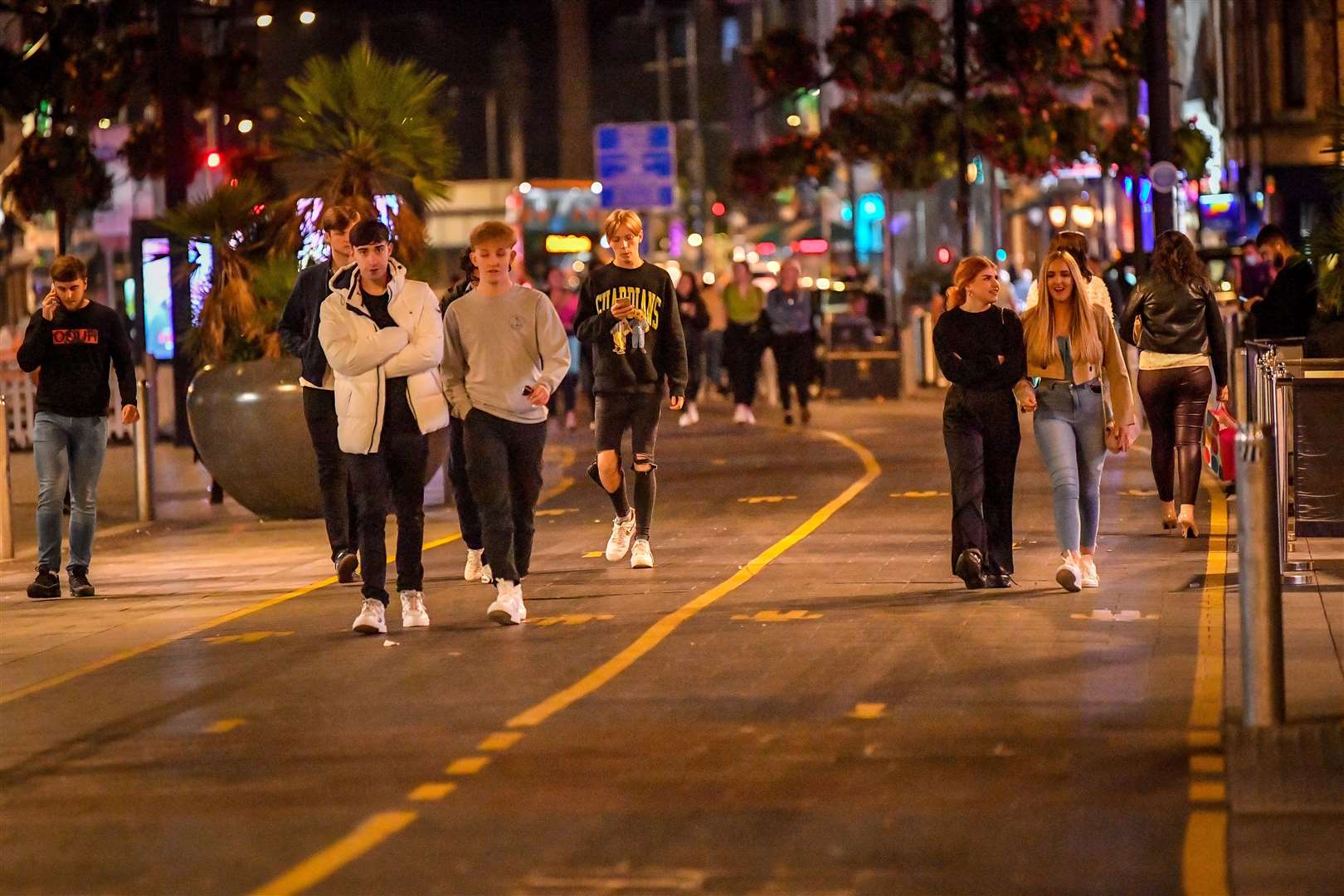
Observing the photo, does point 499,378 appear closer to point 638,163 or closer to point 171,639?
point 171,639

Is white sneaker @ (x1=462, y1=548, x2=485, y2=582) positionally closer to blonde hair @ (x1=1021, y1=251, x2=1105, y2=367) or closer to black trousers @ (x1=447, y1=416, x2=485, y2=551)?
black trousers @ (x1=447, y1=416, x2=485, y2=551)

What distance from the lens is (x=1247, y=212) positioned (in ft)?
134

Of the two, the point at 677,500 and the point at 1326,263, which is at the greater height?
the point at 1326,263

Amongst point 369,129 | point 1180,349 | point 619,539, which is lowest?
point 619,539

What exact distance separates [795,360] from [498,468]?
1587 centimetres

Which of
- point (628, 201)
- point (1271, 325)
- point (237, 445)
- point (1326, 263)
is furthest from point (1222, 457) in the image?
point (628, 201)

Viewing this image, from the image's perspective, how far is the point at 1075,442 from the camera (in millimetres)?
11945

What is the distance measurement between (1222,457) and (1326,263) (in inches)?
135

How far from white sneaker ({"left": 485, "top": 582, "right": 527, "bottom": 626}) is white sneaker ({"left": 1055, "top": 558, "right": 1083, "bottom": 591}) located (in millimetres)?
2645

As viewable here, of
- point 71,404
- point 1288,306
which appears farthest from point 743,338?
point 71,404

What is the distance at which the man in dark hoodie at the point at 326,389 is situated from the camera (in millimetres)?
12570

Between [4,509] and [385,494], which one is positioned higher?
[385,494]

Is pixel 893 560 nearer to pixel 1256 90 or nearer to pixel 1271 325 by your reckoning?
pixel 1271 325

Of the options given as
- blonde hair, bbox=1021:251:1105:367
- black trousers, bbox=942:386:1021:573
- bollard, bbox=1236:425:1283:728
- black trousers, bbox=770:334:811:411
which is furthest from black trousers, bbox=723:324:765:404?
bollard, bbox=1236:425:1283:728
